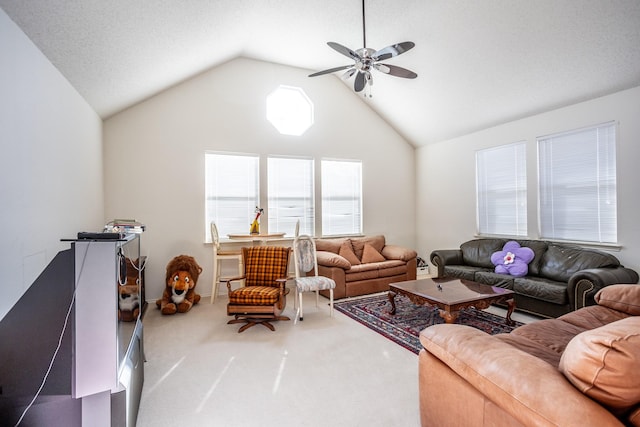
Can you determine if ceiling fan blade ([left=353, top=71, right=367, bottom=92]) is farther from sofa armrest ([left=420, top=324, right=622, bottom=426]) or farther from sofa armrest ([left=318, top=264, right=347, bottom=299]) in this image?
sofa armrest ([left=420, top=324, right=622, bottom=426])

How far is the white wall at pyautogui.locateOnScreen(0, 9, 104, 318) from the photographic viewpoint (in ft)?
6.02

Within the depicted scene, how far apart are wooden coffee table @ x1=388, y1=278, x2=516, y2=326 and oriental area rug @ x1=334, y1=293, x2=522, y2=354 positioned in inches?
6.8

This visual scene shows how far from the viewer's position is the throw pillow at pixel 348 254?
204 inches

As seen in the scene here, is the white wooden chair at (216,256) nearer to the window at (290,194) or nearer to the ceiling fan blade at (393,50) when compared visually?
the window at (290,194)

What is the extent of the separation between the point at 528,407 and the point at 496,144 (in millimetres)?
4951

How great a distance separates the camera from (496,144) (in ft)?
16.8

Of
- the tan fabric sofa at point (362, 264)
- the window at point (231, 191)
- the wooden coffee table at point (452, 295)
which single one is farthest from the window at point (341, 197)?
the wooden coffee table at point (452, 295)

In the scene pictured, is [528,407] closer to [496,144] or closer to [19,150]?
[19,150]

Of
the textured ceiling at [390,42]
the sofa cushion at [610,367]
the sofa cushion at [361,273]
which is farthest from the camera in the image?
the sofa cushion at [361,273]

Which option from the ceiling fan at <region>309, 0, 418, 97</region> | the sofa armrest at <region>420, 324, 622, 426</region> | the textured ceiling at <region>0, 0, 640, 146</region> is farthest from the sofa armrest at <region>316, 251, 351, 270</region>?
the textured ceiling at <region>0, 0, 640, 146</region>

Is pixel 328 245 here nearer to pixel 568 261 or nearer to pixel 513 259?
pixel 513 259

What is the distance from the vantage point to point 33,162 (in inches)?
85.2

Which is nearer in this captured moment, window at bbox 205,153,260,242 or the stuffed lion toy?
the stuffed lion toy

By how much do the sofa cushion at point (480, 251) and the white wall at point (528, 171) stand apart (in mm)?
501
